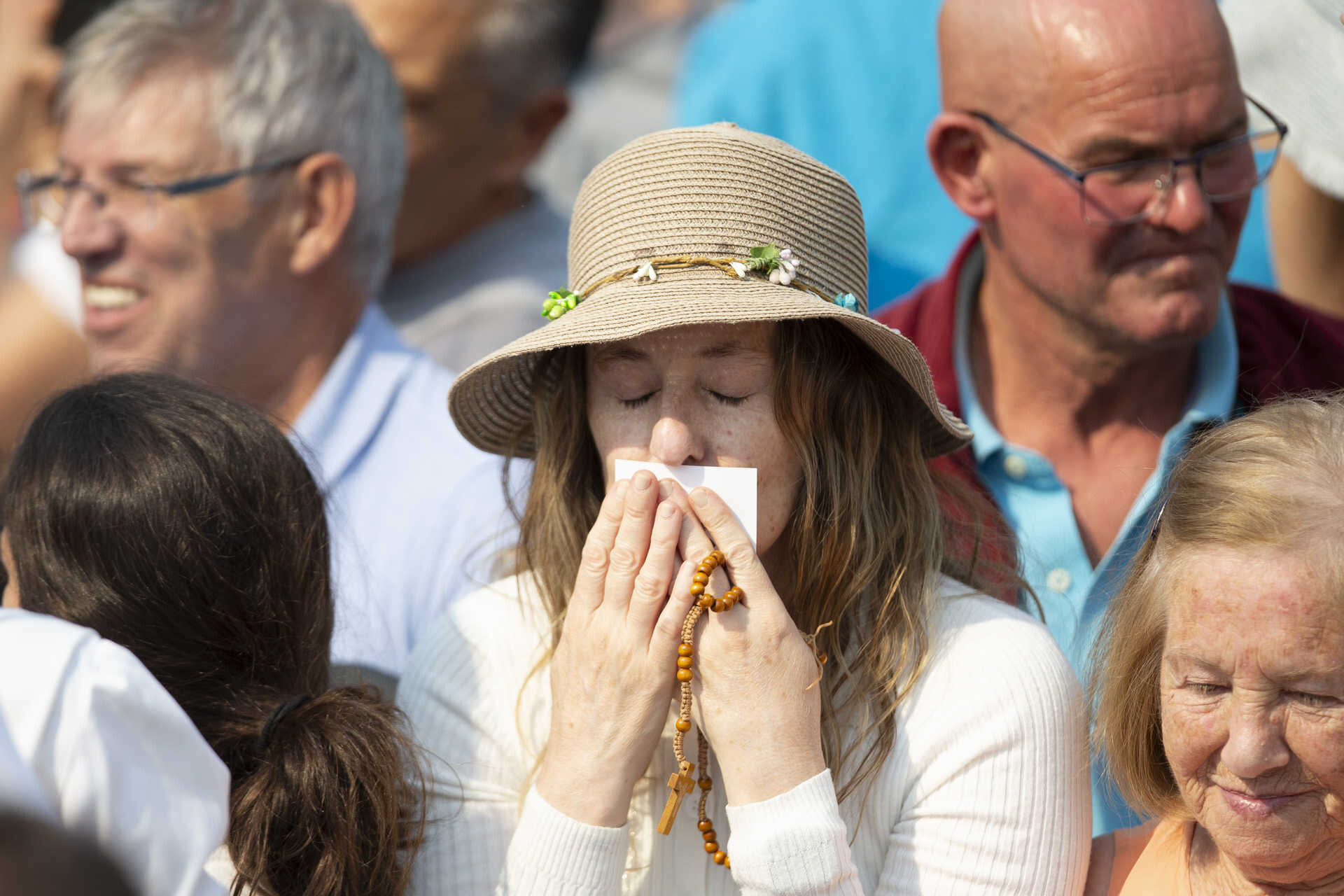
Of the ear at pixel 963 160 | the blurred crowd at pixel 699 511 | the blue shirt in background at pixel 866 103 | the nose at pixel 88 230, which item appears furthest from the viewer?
the blue shirt in background at pixel 866 103

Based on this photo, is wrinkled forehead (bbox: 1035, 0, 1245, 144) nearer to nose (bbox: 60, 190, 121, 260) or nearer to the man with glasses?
the man with glasses

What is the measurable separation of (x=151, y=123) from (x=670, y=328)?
201 cm

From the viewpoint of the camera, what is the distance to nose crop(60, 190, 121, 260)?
11.4ft

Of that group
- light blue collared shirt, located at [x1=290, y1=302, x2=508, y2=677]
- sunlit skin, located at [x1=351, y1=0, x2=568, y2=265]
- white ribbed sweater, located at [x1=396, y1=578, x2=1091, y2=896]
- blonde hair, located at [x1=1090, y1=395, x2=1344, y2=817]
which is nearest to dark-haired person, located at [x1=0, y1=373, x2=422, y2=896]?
white ribbed sweater, located at [x1=396, y1=578, x2=1091, y2=896]

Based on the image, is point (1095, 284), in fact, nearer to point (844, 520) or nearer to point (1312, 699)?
point (844, 520)

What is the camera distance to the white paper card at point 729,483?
83.3 inches

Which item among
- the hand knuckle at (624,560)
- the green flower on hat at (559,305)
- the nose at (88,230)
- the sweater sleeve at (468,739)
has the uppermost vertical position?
the green flower on hat at (559,305)

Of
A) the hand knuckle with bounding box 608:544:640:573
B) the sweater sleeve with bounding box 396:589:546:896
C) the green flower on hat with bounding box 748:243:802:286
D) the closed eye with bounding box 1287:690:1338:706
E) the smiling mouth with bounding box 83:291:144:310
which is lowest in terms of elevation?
the smiling mouth with bounding box 83:291:144:310

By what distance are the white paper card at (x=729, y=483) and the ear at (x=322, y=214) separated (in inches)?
74.1

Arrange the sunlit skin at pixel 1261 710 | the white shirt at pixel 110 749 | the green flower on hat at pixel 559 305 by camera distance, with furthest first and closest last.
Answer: the green flower on hat at pixel 559 305, the sunlit skin at pixel 1261 710, the white shirt at pixel 110 749

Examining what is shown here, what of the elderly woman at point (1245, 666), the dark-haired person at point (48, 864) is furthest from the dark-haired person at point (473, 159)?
the dark-haired person at point (48, 864)

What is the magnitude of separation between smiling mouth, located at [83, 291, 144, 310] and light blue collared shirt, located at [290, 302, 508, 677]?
0.51 metres

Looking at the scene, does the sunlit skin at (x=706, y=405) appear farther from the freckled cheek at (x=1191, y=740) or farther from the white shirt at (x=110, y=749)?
the white shirt at (x=110, y=749)

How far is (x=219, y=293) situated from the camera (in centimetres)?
357
